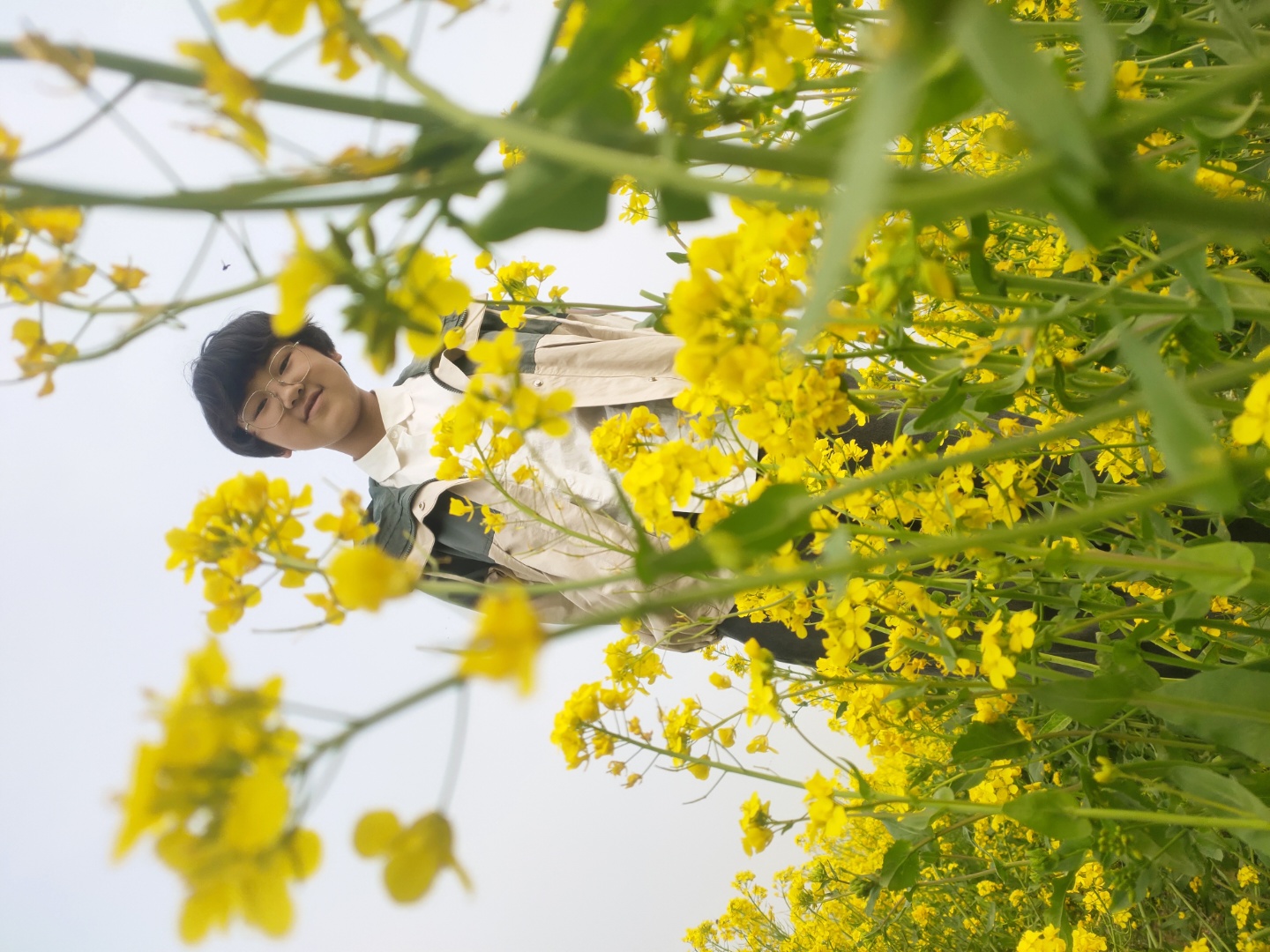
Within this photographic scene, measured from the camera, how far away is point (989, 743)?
787 mm

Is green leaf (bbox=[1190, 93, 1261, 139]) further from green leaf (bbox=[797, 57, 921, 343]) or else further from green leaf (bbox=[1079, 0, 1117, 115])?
green leaf (bbox=[797, 57, 921, 343])

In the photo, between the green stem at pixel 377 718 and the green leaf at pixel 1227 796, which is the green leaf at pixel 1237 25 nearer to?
the green leaf at pixel 1227 796


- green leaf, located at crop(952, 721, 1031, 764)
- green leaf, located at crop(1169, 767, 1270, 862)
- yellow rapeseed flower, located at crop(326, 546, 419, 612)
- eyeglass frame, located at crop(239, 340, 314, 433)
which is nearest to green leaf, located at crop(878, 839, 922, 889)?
green leaf, located at crop(952, 721, 1031, 764)

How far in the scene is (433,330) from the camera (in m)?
0.36

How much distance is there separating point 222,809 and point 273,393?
4.81 feet

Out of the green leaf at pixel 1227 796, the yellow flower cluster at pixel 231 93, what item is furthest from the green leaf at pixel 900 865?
the yellow flower cluster at pixel 231 93

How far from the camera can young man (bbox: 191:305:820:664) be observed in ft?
4.78

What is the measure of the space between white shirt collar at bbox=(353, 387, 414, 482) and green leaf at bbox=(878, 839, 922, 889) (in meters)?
1.21

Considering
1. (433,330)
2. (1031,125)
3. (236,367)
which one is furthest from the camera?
(236,367)

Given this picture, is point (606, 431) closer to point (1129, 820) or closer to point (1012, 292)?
point (1012, 292)

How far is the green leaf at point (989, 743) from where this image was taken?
2.53ft

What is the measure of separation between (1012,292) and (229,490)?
0.62 metres

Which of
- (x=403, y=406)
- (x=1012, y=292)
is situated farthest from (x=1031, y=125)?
(x=403, y=406)

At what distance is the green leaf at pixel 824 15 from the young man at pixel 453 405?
2.87ft
